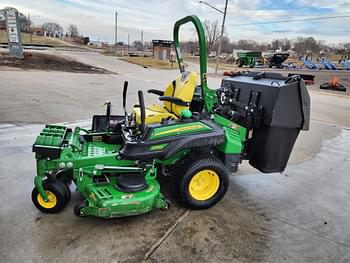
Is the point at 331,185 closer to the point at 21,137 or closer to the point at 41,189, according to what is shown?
the point at 41,189

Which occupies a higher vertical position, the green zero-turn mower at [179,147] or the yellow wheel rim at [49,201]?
the green zero-turn mower at [179,147]

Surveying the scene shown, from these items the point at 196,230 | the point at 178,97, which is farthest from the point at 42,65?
the point at 196,230

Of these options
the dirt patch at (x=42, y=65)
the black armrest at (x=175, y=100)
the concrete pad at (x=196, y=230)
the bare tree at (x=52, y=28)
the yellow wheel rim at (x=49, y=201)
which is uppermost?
the bare tree at (x=52, y=28)

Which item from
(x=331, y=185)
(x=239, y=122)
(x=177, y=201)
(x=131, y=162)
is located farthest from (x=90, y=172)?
(x=331, y=185)

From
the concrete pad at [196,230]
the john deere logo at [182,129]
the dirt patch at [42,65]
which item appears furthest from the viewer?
the dirt patch at [42,65]

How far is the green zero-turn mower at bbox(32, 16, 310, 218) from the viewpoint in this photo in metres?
2.49

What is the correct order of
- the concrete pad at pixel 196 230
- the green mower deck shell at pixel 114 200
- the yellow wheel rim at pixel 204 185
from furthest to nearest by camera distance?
the yellow wheel rim at pixel 204 185, the green mower deck shell at pixel 114 200, the concrete pad at pixel 196 230

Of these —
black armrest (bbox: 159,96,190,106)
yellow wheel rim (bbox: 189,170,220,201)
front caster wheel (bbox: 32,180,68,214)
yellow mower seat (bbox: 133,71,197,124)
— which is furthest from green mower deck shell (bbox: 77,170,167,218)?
black armrest (bbox: 159,96,190,106)

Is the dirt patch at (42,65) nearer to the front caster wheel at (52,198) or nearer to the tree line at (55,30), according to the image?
the front caster wheel at (52,198)

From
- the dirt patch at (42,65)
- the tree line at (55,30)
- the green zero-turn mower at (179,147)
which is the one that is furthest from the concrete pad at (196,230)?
the tree line at (55,30)

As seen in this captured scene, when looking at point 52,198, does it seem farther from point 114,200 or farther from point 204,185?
point 204,185

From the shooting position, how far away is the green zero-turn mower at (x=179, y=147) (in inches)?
97.9

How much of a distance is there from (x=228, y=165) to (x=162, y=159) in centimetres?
78

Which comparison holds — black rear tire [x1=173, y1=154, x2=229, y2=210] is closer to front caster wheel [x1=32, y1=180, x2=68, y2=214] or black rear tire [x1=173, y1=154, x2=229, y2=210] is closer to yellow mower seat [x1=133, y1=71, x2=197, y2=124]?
yellow mower seat [x1=133, y1=71, x2=197, y2=124]
